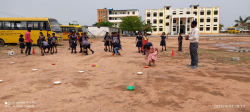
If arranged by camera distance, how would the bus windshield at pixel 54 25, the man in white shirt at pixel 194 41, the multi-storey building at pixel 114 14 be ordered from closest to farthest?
the man in white shirt at pixel 194 41
the bus windshield at pixel 54 25
the multi-storey building at pixel 114 14

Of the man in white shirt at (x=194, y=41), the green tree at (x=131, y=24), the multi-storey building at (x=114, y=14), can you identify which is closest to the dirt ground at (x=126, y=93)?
the man in white shirt at (x=194, y=41)

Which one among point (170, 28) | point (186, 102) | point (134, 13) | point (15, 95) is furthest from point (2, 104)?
point (134, 13)

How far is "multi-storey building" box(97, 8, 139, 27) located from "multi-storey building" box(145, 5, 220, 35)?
8322 mm

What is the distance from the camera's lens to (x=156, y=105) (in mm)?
3781

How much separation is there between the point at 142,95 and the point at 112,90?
84cm

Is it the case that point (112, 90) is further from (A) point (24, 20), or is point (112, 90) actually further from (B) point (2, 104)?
(A) point (24, 20)

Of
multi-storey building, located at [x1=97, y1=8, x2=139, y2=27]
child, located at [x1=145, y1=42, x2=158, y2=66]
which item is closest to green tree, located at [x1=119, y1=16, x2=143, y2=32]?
multi-storey building, located at [x1=97, y1=8, x2=139, y2=27]

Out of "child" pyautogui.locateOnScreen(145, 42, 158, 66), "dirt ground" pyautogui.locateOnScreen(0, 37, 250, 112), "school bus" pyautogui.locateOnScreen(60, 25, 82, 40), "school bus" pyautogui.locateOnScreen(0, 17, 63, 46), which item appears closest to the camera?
"dirt ground" pyautogui.locateOnScreen(0, 37, 250, 112)

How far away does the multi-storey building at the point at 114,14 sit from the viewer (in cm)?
7350

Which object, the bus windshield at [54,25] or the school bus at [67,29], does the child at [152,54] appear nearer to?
the bus windshield at [54,25]

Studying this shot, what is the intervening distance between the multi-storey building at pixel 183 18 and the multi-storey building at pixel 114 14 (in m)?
8.32

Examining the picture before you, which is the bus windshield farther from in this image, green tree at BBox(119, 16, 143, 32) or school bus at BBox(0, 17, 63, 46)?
green tree at BBox(119, 16, 143, 32)

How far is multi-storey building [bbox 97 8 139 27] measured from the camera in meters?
73.5

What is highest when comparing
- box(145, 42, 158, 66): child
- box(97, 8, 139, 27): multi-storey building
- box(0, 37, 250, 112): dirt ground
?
box(97, 8, 139, 27): multi-storey building
